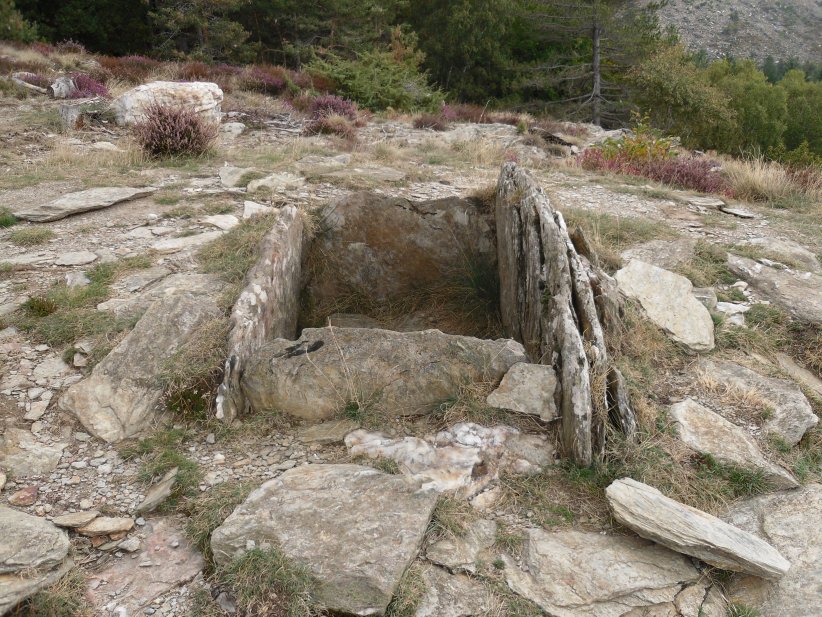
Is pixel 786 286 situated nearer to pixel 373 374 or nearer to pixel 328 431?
pixel 373 374

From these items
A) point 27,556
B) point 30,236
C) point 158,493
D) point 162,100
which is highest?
point 162,100

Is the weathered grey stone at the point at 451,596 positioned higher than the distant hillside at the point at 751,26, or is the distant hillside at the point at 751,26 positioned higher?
the distant hillside at the point at 751,26

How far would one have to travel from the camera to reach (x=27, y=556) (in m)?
2.96

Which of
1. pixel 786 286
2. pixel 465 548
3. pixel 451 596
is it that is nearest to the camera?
pixel 451 596

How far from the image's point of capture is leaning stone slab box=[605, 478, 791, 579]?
318 centimetres

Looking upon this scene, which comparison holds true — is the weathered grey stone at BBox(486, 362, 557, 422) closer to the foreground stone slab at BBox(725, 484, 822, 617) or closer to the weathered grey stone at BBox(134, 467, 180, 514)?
the foreground stone slab at BBox(725, 484, 822, 617)

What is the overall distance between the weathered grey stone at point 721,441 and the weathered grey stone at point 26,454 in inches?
156

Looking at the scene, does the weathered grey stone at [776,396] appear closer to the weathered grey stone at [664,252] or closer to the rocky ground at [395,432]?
the rocky ground at [395,432]

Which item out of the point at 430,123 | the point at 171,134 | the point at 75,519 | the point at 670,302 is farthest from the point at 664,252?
the point at 430,123

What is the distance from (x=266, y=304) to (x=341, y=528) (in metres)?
2.19

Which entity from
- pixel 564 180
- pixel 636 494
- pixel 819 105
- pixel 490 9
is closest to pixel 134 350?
pixel 636 494

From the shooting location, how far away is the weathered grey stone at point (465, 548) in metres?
3.22

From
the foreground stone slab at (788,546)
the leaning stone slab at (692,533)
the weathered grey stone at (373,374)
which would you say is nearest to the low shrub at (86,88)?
the weathered grey stone at (373,374)

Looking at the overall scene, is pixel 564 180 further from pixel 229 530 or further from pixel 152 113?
pixel 229 530
